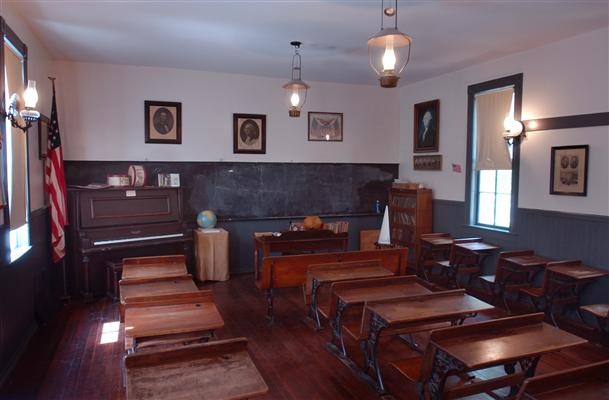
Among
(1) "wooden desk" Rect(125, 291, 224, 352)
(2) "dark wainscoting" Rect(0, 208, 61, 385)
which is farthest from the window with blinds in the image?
(1) "wooden desk" Rect(125, 291, 224, 352)

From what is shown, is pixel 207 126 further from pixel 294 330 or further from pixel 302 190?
pixel 294 330

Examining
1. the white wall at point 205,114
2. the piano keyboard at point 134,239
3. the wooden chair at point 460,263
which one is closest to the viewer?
the piano keyboard at point 134,239

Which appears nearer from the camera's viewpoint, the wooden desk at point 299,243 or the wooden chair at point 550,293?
the wooden chair at point 550,293

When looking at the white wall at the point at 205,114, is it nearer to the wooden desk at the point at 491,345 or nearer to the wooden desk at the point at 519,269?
the wooden desk at the point at 519,269

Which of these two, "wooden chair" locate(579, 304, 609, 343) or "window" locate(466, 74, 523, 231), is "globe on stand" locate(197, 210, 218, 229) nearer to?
"window" locate(466, 74, 523, 231)

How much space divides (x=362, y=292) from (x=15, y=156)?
10.4ft

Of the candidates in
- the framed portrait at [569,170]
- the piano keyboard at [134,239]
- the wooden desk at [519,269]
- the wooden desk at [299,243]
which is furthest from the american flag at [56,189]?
the framed portrait at [569,170]

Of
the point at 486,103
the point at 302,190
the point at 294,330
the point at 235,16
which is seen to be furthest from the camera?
the point at 302,190

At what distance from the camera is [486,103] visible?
5.86 meters

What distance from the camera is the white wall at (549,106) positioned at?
175 inches

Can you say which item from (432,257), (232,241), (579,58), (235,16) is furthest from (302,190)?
(579,58)

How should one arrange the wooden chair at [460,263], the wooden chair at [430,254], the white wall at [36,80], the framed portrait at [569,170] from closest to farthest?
1. the white wall at [36,80]
2. the framed portrait at [569,170]
3. the wooden chair at [460,263]
4. the wooden chair at [430,254]

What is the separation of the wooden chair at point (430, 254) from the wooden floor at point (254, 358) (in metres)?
1.22

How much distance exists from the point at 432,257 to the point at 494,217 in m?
1.02
